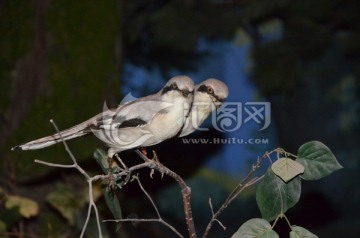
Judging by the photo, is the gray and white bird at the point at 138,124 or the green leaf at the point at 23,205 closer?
the gray and white bird at the point at 138,124

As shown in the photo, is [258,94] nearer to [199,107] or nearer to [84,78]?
[84,78]

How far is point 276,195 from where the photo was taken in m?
0.53

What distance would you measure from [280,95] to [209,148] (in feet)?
0.91

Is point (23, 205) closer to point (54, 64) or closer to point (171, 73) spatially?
point (54, 64)

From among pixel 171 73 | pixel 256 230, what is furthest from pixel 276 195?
pixel 171 73

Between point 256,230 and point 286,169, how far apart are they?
7cm

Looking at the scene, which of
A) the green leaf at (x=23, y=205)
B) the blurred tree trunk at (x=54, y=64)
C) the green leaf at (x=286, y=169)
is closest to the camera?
the green leaf at (x=286, y=169)

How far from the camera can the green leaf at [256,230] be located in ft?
1.71

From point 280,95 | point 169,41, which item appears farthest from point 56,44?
point 280,95

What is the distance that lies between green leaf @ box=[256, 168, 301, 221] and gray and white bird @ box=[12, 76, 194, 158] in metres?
0.10

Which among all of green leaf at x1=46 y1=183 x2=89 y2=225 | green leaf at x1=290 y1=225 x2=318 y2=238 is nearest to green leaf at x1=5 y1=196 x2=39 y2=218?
green leaf at x1=46 y1=183 x2=89 y2=225

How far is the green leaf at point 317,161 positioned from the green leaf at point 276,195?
2cm

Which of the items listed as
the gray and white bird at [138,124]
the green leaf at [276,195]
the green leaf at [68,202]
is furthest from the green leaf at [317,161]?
the green leaf at [68,202]

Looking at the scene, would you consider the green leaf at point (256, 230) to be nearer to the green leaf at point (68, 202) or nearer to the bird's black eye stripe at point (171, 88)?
the bird's black eye stripe at point (171, 88)
